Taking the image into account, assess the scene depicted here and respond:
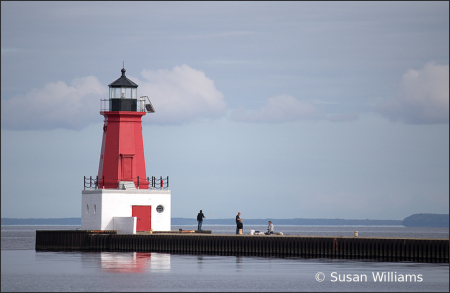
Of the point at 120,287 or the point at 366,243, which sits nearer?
the point at 120,287

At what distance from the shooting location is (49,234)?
1860 inches

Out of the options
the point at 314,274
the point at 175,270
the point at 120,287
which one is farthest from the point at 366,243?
the point at 120,287

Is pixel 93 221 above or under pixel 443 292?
above

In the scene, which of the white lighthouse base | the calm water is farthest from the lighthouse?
the calm water

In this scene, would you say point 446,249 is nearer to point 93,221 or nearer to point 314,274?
point 314,274

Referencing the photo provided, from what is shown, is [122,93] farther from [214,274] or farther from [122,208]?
[214,274]

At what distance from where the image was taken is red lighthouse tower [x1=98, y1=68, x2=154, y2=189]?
151 feet

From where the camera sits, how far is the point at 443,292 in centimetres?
2717

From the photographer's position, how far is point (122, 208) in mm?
45219

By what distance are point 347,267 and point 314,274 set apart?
2422mm

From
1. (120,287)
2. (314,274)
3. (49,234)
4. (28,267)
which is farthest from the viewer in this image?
(49,234)

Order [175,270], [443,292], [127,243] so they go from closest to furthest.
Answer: [443,292] → [175,270] → [127,243]

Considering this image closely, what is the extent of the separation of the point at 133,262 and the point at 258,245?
709 centimetres

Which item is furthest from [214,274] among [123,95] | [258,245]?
[123,95]
